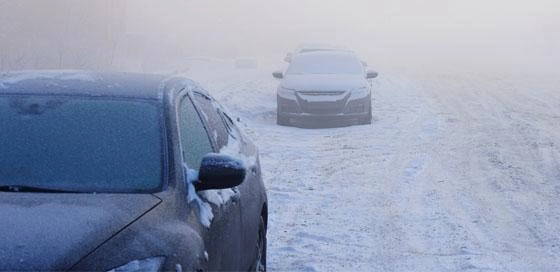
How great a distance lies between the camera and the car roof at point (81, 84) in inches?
172

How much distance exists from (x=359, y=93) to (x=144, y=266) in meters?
13.5

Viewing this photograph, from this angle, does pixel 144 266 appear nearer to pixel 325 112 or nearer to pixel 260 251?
pixel 260 251

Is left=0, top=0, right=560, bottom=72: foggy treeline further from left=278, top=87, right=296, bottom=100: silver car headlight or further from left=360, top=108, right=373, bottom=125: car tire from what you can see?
left=360, top=108, right=373, bottom=125: car tire

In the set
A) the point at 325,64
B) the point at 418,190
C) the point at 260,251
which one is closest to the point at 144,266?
the point at 260,251

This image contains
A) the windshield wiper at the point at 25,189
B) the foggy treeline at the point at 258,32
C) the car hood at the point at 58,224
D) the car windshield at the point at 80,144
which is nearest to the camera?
the car hood at the point at 58,224

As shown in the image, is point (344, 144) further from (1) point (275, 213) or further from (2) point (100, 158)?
(2) point (100, 158)

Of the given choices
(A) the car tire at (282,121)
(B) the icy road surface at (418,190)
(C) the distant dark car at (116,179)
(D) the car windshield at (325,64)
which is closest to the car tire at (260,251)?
(C) the distant dark car at (116,179)

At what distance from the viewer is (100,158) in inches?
157

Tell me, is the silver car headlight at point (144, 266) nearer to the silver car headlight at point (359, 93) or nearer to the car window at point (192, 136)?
the car window at point (192, 136)

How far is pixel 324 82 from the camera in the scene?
16.6 meters

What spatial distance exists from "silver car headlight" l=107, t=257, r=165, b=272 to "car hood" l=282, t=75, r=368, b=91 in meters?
13.3

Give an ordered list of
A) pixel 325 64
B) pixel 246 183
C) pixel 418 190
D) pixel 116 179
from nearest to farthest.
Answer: pixel 116 179 → pixel 246 183 → pixel 418 190 → pixel 325 64

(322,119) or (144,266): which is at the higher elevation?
(144,266)

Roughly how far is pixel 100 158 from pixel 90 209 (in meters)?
0.61
